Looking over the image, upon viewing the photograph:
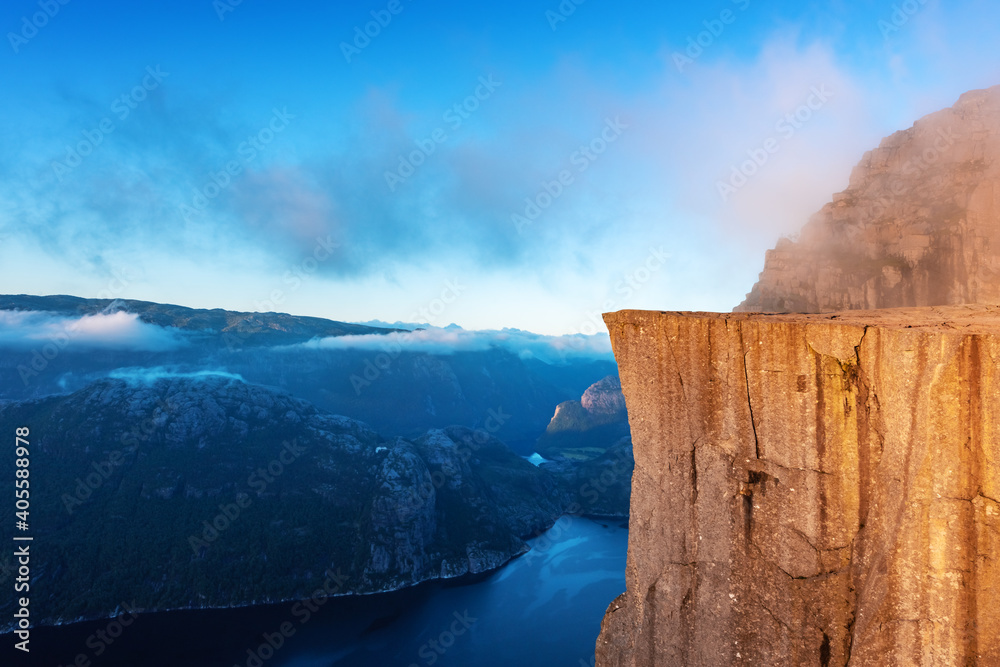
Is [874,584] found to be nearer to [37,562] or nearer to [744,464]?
[744,464]

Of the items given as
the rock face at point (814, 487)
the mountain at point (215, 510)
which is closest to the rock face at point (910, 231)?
the rock face at point (814, 487)

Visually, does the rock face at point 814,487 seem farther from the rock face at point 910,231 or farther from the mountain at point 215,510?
the mountain at point 215,510

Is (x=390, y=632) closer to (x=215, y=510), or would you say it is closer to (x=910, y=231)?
(x=215, y=510)

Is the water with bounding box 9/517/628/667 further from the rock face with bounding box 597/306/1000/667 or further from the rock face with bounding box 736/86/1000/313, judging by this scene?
the rock face with bounding box 597/306/1000/667

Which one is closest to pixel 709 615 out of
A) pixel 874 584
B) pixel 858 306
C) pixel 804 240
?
pixel 874 584

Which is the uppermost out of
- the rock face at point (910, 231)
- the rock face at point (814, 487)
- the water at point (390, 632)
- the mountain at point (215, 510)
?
the rock face at point (910, 231)
